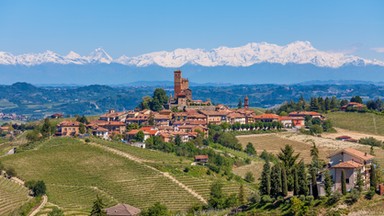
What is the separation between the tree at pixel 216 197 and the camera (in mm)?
51041

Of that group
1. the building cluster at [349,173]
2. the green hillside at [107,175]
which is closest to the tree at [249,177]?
the green hillside at [107,175]

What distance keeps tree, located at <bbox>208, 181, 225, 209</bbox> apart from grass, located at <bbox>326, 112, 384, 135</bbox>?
156ft

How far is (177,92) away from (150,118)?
19326 millimetres

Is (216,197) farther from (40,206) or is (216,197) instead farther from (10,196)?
(10,196)

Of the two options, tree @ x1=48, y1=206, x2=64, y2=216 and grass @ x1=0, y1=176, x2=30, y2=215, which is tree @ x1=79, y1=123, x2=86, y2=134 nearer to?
grass @ x1=0, y1=176, x2=30, y2=215

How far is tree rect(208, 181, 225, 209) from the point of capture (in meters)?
51.0

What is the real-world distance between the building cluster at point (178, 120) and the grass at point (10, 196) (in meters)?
23.8

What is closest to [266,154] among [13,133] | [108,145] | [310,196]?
[108,145]

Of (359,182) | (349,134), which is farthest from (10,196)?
(349,134)

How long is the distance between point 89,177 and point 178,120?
34316mm

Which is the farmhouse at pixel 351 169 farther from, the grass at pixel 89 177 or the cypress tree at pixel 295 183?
the grass at pixel 89 177

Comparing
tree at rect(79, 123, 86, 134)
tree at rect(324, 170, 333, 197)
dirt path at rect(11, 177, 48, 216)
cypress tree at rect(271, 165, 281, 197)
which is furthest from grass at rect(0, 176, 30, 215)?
tree at rect(324, 170, 333, 197)

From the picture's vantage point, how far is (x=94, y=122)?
310 feet

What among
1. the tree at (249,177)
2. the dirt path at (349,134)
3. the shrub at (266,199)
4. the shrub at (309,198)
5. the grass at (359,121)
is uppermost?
the shrub at (309,198)
